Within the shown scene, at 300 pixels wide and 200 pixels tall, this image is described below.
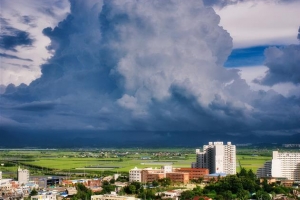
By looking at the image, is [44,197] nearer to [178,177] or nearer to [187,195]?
[187,195]

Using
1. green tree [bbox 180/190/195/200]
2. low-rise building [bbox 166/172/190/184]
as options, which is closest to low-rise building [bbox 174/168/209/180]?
low-rise building [bbox 166/172/190/184]

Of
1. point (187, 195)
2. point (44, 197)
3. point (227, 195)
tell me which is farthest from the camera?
point (227, 195)

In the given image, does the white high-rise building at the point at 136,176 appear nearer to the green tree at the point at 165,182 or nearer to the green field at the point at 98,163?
the green tree at the point at 165,182

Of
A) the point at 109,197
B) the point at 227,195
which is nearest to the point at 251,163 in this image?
the point at 227,195

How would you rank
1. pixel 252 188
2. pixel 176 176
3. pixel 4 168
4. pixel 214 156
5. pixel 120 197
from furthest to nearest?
pixel 4 168
pixel 214 156
pixel 176 176
pixel 252 188
pixel 120 197

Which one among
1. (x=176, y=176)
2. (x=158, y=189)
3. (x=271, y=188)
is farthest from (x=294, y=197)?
(x=176, y=176)

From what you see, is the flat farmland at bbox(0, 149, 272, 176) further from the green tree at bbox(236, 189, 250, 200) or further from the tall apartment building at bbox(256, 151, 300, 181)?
the green tree at bbox(236, 189, 250, 200)

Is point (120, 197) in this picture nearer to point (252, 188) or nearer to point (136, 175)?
point (252, 188)

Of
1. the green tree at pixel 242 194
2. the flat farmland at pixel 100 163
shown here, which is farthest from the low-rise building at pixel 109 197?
the flat farmland at pixel 100 163
